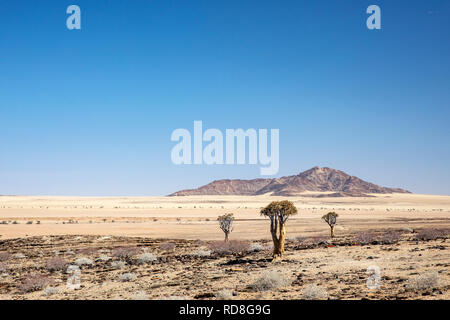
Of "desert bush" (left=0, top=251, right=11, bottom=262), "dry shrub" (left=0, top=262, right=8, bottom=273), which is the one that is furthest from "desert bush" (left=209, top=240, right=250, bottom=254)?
"desert bush" (left=0, top=251, right=11, bottom=262)

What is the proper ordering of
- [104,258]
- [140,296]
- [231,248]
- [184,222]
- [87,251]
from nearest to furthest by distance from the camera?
[140,296] → [104,258] → [231,248] → [87,251] → [184,222]

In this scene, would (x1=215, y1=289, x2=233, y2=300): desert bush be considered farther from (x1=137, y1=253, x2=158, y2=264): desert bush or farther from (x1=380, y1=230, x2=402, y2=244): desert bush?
(x1=380, y1=230, x2=402, y2=244): desert bush

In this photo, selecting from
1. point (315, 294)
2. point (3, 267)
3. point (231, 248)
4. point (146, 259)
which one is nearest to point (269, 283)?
point (315, 294)

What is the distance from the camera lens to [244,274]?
16531mm

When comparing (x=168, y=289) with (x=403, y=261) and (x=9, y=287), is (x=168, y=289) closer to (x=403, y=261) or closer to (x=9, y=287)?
(x=9, y=287)

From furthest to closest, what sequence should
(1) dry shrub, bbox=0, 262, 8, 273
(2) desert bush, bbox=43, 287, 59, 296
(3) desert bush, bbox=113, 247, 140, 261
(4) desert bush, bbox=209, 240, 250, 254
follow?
(4) desert bush, bbox=209, 240, 250, 254 < (3) desert bush, bbox=113, 247, 140, 261 < (1) dry shrub, bbox=0, 262, 8, 273 < (2) desert bush, bbox=43, 287, 59, 296

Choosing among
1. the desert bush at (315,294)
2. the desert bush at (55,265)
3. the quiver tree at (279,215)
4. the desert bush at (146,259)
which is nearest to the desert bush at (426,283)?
the desert bush at (315,294)

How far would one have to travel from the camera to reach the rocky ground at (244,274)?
12.6 meters

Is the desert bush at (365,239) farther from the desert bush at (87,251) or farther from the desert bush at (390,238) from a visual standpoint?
the desert bush at (87,251)

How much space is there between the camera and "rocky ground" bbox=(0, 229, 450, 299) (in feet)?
41.5

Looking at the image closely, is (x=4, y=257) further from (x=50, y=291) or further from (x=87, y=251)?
(x=50, y=291)
